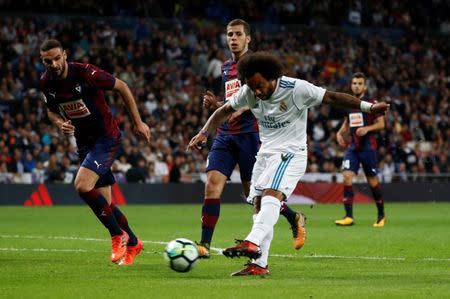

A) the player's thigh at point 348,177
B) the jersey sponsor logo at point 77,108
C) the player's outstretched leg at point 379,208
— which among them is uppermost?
the jersey sponsor logo at point 77,108

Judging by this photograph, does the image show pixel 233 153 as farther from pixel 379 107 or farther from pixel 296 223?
pixel 379 107

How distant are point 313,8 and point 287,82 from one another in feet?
96.2

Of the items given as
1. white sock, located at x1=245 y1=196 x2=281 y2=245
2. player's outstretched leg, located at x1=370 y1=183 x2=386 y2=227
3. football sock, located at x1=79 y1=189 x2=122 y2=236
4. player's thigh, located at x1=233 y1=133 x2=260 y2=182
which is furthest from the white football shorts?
player's outstretched leg, located at x1=370 y1=183 x2=386 y2=227

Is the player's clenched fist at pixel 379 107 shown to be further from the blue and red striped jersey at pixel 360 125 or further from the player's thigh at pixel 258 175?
the blue and red striped jersey at pixel 360 125

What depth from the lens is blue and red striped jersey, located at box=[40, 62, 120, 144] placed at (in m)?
10.6

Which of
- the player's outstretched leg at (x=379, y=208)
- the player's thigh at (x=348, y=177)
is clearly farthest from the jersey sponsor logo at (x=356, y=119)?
the player's outstretched leg at (x=379, y=208)

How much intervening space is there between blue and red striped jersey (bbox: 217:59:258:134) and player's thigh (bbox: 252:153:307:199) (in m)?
1.75

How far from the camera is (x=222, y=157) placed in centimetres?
1094

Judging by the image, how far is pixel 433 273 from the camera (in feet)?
31.1

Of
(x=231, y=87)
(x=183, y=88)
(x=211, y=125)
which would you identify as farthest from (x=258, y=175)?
(x=183, y=88)

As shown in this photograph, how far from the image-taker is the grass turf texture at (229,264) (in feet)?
26.4

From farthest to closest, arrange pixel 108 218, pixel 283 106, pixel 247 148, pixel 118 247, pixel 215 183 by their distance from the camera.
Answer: pixel 247 148 < pixel 215 183 < pixel 108 218 < pixel 118 247 < pixel 283 106

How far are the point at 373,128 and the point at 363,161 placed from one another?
2.18 feet

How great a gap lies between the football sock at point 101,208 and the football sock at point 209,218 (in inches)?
35.1
